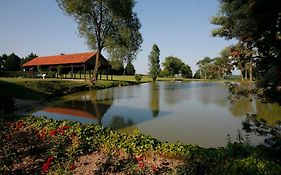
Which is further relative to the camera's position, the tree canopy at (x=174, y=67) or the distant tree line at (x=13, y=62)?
the tree canopy at (x=174, y=67)

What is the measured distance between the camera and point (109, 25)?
43.8 m

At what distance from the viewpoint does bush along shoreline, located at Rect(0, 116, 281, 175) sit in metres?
6.51

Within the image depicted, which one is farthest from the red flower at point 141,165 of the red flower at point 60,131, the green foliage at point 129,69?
the green foliage at point 129,69

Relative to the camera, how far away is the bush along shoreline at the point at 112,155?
21.4 ft

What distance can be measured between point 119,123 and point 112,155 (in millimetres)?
6858

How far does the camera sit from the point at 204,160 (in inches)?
267

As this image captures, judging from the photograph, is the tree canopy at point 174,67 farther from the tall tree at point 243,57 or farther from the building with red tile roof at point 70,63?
the tall tree at point 243,57

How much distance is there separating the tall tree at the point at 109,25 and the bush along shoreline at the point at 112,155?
33.3 m

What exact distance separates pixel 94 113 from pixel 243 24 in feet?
45.3

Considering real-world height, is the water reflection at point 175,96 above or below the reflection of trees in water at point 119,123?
above

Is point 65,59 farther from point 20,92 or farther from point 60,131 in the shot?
point 60,131

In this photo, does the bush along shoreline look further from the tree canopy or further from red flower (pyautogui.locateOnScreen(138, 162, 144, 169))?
the tree canopy

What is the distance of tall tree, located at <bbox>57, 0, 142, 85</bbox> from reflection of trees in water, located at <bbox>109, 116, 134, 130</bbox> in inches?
1083

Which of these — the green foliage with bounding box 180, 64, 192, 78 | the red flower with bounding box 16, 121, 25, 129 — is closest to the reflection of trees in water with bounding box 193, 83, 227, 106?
the red flower with bounding box 16, 121, 25, 129
